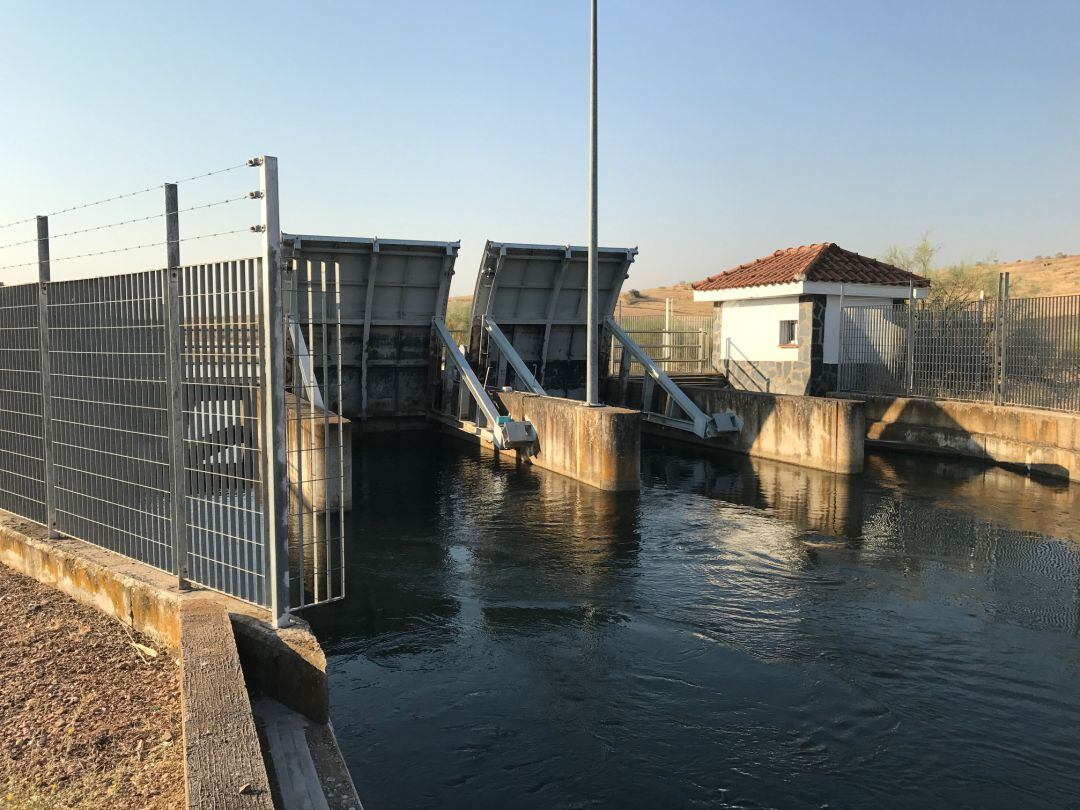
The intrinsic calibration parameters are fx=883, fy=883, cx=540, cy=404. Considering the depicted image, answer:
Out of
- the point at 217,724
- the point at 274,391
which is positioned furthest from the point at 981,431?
the point at 217,724

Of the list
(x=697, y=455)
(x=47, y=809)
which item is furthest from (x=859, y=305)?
(x=47, y=809)

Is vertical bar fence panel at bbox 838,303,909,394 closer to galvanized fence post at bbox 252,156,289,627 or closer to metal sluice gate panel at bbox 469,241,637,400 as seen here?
metal sluice gate panel at bbox 469,241,637,400

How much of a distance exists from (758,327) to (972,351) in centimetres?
448

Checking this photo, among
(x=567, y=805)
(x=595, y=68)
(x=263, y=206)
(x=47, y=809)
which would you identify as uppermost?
(x=595, y=68)

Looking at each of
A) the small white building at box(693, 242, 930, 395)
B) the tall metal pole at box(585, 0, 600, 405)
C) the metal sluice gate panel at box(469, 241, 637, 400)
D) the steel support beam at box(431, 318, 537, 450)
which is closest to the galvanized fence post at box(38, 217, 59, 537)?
the tall metal pole at box(585, 0, 600, 405)

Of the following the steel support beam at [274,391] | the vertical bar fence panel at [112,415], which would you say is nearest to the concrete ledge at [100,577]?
the vertical bar fence panel at [112,415]

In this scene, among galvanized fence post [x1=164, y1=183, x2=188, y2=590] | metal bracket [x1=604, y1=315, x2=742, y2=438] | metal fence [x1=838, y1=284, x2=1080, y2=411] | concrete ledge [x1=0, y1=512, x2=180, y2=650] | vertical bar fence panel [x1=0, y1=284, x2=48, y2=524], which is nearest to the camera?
galvanized fence post [x1=164, y1=183, x2=188, y2=590]

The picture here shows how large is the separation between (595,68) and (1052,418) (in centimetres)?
865

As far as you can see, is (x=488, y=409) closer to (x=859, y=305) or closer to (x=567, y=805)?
(x=859, y=305)

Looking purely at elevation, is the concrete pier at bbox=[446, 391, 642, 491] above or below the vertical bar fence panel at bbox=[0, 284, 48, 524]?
below

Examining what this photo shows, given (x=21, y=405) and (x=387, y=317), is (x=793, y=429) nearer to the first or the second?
(x=387, y=317)

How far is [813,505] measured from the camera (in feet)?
37.2

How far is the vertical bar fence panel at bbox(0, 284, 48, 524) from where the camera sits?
21.0 ft

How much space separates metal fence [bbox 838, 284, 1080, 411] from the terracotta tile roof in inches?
27.0
